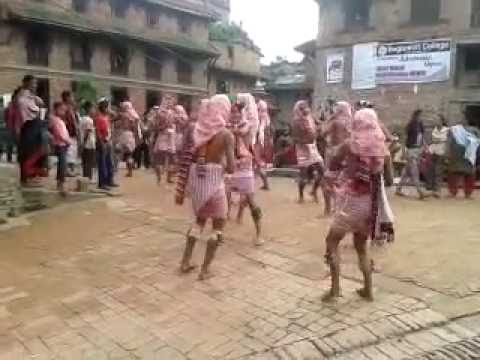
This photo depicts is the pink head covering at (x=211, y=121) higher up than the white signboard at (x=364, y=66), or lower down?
lower down

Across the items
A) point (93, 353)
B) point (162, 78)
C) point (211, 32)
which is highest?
point (211, 32)

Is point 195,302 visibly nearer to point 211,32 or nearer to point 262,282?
point 262,282

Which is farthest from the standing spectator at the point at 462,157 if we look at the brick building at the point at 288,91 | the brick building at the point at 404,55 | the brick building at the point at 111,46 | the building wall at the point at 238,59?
the building wall at the point at 238,59

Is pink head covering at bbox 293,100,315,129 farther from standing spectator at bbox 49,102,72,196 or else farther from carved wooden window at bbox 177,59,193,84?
carved wooden window at bbox 177,59,193,84

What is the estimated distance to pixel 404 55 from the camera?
25203mm

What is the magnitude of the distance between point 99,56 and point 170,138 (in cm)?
1835

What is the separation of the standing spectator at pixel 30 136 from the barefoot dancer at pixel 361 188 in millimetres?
5699

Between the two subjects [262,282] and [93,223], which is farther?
[93,223]

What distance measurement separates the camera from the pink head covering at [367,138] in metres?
5.23

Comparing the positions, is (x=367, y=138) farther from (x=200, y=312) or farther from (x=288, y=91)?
(x=288, y=91)

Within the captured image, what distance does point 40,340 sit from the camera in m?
4.64

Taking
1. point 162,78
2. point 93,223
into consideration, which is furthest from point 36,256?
point 162,78

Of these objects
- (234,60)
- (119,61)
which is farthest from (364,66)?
(234,60)

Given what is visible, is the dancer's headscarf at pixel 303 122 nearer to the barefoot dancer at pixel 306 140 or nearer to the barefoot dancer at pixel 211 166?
the barefoot dancer at pixel 306 140
